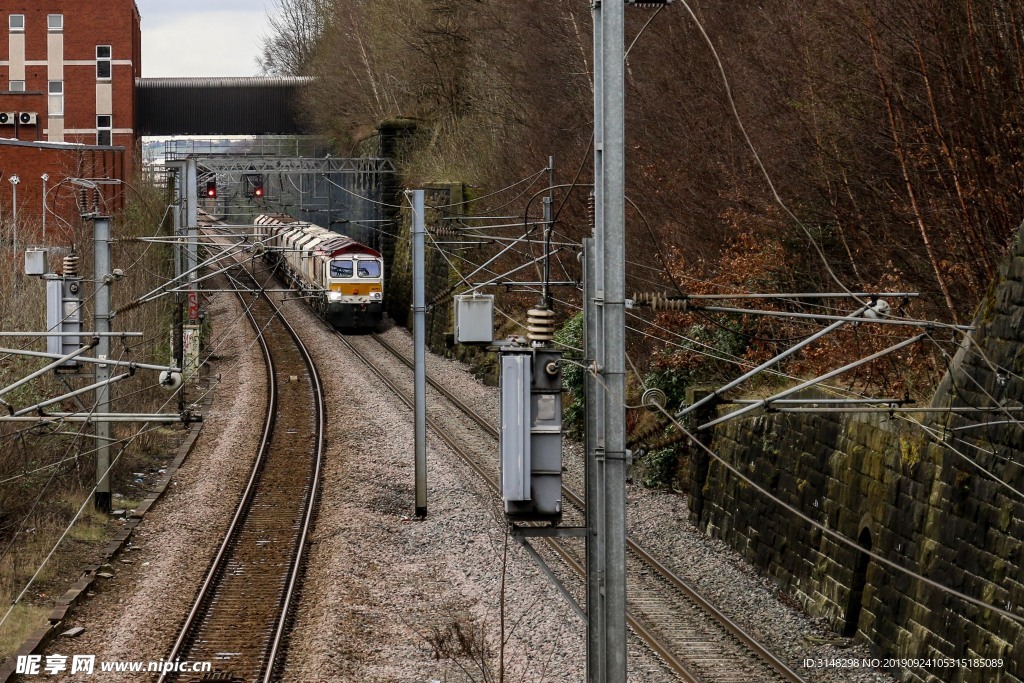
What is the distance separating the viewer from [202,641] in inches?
536

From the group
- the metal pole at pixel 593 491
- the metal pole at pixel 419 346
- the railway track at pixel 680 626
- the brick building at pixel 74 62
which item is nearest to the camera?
the metal pole at pixel 593 491

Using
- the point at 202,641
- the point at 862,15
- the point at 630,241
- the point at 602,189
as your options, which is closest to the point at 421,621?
the point at 202,641

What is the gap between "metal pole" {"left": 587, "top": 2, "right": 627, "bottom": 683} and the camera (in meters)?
7.92

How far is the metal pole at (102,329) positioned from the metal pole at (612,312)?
10.1 m

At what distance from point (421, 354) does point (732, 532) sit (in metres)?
5.38

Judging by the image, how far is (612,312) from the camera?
316 inches

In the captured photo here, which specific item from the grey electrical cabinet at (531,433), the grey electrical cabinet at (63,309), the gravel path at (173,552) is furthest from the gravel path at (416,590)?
the grey electrical cabinet at (63,309)

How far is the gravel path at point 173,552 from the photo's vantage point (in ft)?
44.3

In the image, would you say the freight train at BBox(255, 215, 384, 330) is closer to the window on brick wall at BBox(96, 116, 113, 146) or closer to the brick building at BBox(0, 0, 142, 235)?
the brick building at BBox(0, 0, 142, 235)

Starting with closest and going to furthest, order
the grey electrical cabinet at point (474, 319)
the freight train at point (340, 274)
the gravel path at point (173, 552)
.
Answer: the grey electrical cabinet at point (474, 319) → the gravel path at point (173, 552) → the freight train at point (340, 274)

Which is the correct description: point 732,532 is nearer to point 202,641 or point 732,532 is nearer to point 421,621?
point 421,621

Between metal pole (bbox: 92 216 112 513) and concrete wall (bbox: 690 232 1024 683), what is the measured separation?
351 inches

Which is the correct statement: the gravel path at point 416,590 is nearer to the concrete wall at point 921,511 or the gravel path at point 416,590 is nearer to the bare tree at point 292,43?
the concrete wall at point 921,511

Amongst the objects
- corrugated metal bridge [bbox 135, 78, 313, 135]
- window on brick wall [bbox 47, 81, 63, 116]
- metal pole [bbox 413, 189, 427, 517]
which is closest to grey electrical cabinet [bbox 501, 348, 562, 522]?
metal pole [bbox 413, 189, 427, 517]
